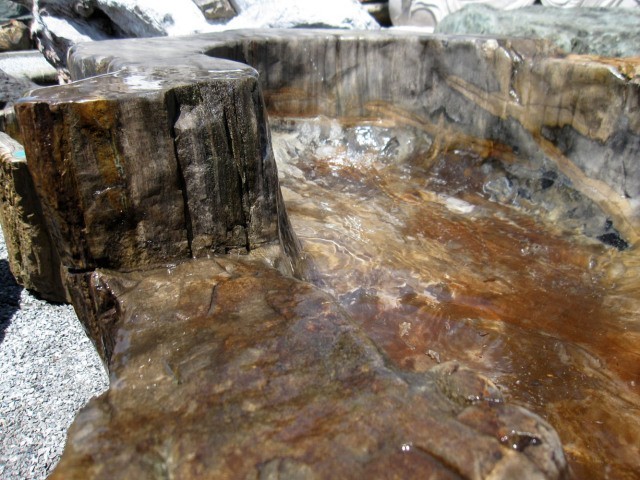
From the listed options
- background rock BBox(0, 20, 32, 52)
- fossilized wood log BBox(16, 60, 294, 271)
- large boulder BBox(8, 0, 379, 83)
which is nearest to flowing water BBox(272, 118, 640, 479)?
fossilized wood log BBox(16, 60, 294, 271)

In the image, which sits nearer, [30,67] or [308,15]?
[308,15]

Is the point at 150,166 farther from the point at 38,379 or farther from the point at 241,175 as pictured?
the point at 38,379

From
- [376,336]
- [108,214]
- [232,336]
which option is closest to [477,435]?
[232,336]

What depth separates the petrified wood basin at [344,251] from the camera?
1.31 metres

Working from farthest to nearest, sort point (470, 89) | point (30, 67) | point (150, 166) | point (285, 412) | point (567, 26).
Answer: point (30, 67), point (567, 26), point (470, 89), point (150, 166), point (285, 412)

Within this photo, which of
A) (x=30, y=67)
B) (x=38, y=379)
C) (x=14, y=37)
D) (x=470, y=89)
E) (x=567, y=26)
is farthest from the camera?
(x=14, y=37)

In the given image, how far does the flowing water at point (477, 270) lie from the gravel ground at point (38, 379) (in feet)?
3.76

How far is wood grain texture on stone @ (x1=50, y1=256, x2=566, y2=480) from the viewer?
122 cm

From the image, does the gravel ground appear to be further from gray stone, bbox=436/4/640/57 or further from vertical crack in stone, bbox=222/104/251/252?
gray stone, bbox=436/4/640/57

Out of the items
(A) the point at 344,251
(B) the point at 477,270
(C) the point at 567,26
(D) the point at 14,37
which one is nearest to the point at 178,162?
(A) the point at 344,251

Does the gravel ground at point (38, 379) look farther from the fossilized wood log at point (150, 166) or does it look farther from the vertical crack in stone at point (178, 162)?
the vertical crack in stone at point (178, 162)

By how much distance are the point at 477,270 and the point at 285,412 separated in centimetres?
196

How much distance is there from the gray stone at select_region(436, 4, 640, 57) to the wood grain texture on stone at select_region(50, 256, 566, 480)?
3260 millimetres

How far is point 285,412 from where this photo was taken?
1346 millimetres
